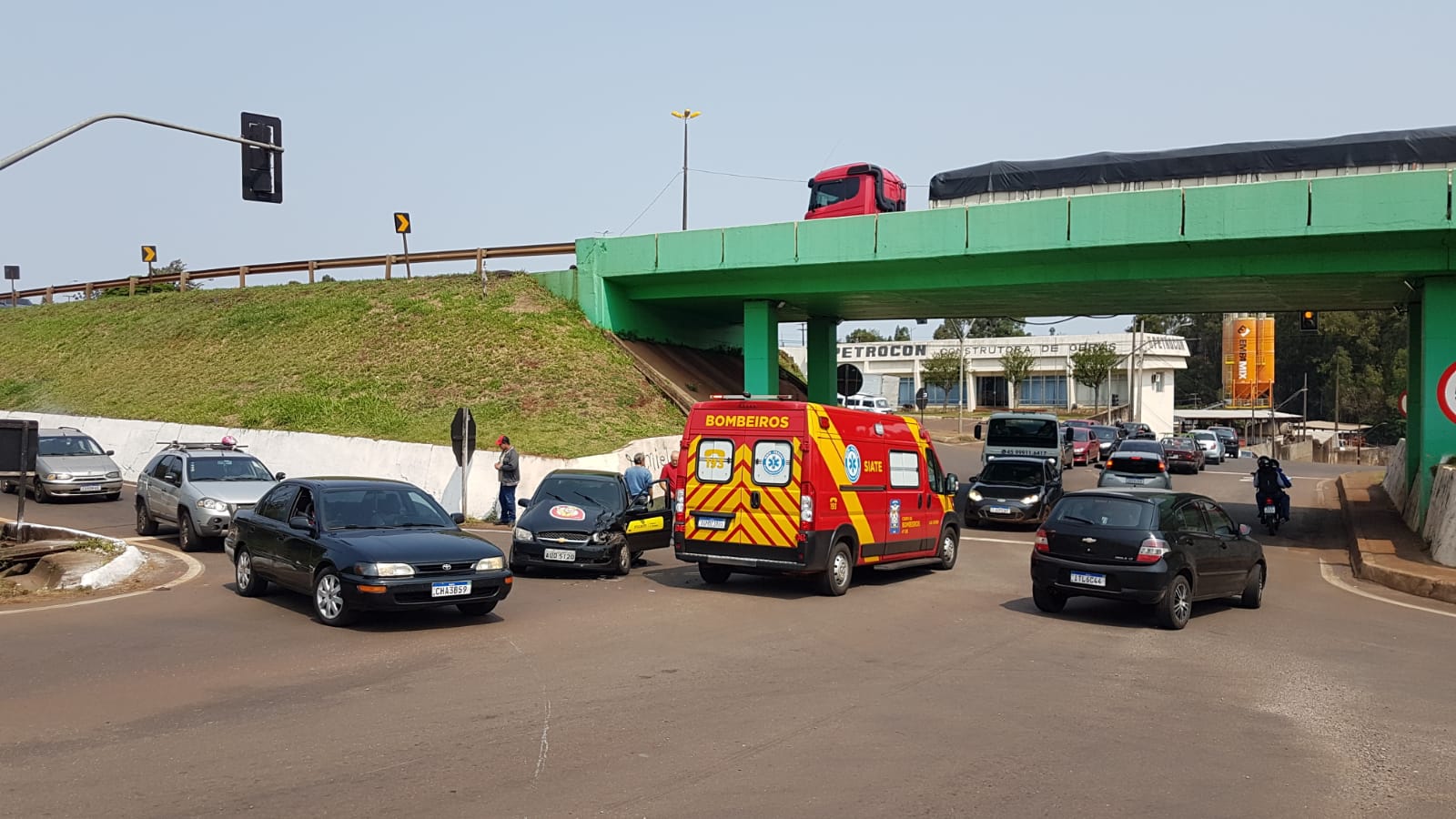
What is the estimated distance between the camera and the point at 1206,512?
1435cm

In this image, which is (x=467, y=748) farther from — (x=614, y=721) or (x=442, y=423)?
(x=442, y=423)

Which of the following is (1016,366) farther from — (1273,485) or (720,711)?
(720,711)

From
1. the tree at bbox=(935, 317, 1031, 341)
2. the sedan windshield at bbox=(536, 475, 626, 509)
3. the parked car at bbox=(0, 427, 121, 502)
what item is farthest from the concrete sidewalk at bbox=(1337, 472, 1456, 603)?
the tree at bbox=(935, 317, 1031, 341)

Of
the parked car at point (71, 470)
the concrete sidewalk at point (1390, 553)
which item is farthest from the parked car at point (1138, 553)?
the parked car at point (71, 470)

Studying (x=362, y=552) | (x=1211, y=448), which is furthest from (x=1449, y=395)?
(x=1211, y=448)

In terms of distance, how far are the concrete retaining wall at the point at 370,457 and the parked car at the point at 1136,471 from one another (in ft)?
36.1

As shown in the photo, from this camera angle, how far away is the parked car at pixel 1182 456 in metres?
42.0

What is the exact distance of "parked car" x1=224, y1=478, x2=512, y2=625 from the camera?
455 inches

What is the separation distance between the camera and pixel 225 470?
2019 cm

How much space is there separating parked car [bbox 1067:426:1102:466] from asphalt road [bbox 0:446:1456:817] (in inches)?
1208

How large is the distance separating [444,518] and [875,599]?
5.53 meters

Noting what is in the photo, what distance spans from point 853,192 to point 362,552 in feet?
75.3

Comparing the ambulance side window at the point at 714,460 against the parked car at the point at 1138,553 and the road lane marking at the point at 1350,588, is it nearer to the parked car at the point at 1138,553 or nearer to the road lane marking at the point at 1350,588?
the parked car at the point at 1138,553

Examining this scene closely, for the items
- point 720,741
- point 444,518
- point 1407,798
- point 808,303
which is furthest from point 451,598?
point 808,303
